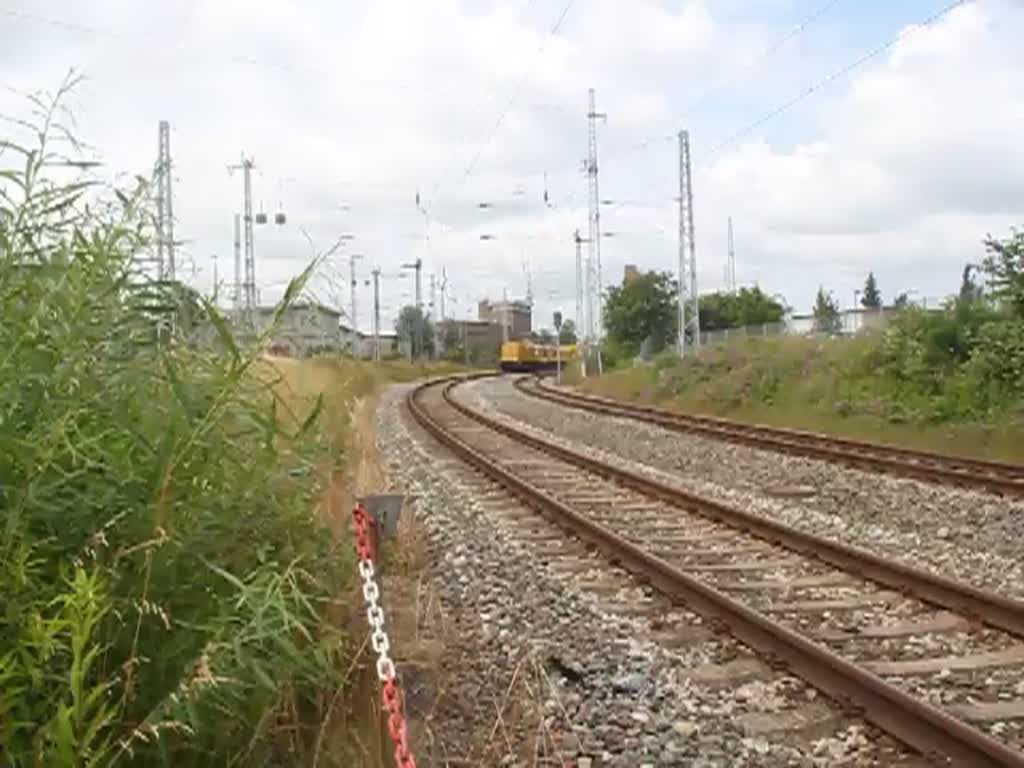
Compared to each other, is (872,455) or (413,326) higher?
(413,326)

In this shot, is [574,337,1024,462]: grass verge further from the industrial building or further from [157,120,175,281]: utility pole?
the industrial building

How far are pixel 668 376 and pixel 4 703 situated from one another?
111 ft

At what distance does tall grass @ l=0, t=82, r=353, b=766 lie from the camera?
3.39 m

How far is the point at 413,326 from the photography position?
99.0 metres

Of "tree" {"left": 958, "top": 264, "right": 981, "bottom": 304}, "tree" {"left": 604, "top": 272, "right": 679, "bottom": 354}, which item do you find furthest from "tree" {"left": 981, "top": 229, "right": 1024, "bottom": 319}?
"tree" {"left": 604, "top": 272, "right": 679, "bottom": 354}

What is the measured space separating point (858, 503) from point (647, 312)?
46.8 m

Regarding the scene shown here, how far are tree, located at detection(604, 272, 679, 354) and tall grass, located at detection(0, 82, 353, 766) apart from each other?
5441 cm

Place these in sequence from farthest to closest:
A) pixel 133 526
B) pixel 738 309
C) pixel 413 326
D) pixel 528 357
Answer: pixel 413 326 → pixel 528 357 → pixel 738 309 → pixel 133 526

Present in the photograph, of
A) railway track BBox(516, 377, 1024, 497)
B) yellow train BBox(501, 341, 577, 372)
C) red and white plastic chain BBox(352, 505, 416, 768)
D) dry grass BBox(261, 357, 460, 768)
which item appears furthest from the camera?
yellow train BBox(501, 341, 577, 372)

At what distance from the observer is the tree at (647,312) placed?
59031 millimetres

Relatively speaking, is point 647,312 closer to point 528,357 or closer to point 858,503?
point 528,357

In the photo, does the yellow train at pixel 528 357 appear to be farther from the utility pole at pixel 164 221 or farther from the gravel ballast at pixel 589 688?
the utility pole at pixel 164 221

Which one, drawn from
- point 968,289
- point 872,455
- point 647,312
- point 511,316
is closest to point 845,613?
point 872,455

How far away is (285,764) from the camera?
4070 millimetres
